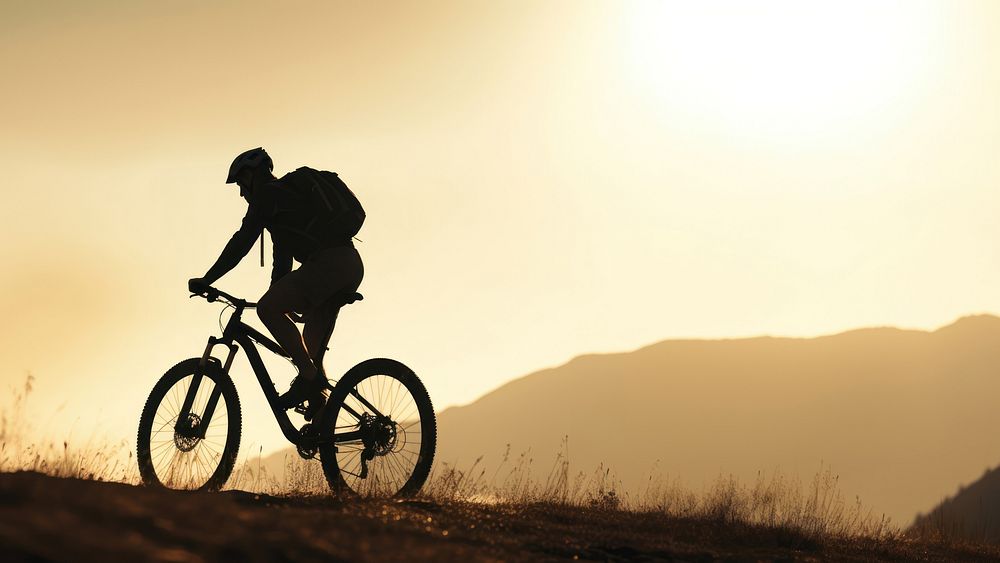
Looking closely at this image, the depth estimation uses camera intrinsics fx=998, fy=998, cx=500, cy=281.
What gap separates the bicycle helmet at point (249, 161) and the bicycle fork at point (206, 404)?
124cm

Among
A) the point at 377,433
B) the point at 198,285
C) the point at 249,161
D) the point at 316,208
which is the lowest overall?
the point at 377,433

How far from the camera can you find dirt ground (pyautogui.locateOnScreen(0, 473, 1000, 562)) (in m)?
3.03

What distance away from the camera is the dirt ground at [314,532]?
3.03 metres

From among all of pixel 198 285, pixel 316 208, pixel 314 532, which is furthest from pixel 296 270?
pixel 314 532

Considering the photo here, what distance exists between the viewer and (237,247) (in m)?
7.02

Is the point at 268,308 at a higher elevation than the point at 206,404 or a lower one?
higher

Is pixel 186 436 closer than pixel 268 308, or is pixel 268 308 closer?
pixel 268 308

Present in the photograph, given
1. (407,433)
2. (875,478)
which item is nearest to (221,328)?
(407,433)

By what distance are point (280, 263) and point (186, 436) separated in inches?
55.2

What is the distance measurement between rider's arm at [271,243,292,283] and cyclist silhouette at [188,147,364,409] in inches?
2.0

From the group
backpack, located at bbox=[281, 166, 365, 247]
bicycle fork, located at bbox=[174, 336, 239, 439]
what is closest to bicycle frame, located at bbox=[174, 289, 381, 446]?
→ bicycle fork, located at bbox=[174, 336, 239, 439]

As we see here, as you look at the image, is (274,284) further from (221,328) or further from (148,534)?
(148,534)

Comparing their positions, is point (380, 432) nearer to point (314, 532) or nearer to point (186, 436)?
point (186, 436)

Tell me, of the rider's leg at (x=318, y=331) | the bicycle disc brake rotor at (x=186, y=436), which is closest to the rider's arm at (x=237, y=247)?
the rider's leg at (x=318, y=331)
